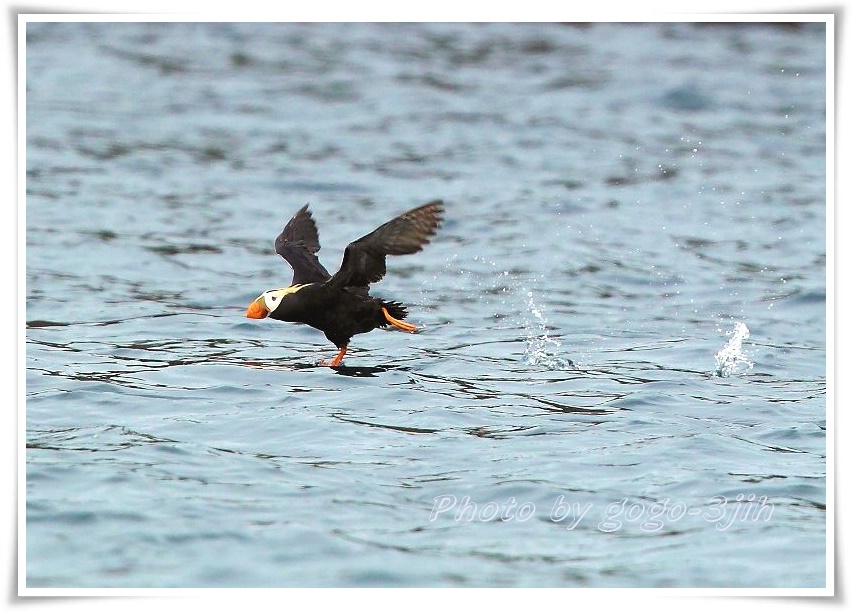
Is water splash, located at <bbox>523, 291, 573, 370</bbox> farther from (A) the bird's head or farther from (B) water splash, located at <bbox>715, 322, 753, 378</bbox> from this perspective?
(A) the bird's head

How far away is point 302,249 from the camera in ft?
29.8

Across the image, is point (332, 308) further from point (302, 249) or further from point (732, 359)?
point (732, 359)

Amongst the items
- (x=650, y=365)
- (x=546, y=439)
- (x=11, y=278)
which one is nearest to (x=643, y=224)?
(x=650, y=365)

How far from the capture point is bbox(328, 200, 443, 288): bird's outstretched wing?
7438 millimetres

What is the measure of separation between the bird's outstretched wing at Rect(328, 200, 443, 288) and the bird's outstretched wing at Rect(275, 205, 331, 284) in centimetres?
70

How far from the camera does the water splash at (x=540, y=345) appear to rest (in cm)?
870

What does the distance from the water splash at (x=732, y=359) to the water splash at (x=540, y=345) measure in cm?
102

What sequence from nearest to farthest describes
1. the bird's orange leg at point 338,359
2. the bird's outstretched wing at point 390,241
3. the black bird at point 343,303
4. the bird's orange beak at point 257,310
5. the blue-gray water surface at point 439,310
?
the blue-gray water surface at point 439,310 < the bird's outstretched wing at point 390,241 < the black bird at point 343,303 < the bird's orange beak at point 257,310 < the bird's orange leg at point 338,359

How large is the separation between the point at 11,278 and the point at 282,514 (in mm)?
1741

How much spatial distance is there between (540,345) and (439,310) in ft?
4.77

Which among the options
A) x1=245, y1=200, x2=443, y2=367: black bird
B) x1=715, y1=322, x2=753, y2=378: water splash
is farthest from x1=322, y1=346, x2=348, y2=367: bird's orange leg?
x1=715, y1=322, x2=753, y2=378: water splash

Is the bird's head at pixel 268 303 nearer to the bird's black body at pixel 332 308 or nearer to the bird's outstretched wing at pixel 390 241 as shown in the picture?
the bird's black body at pixel 332 308

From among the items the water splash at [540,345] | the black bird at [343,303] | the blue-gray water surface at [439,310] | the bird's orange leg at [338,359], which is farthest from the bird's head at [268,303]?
the water splash at [540,345]
